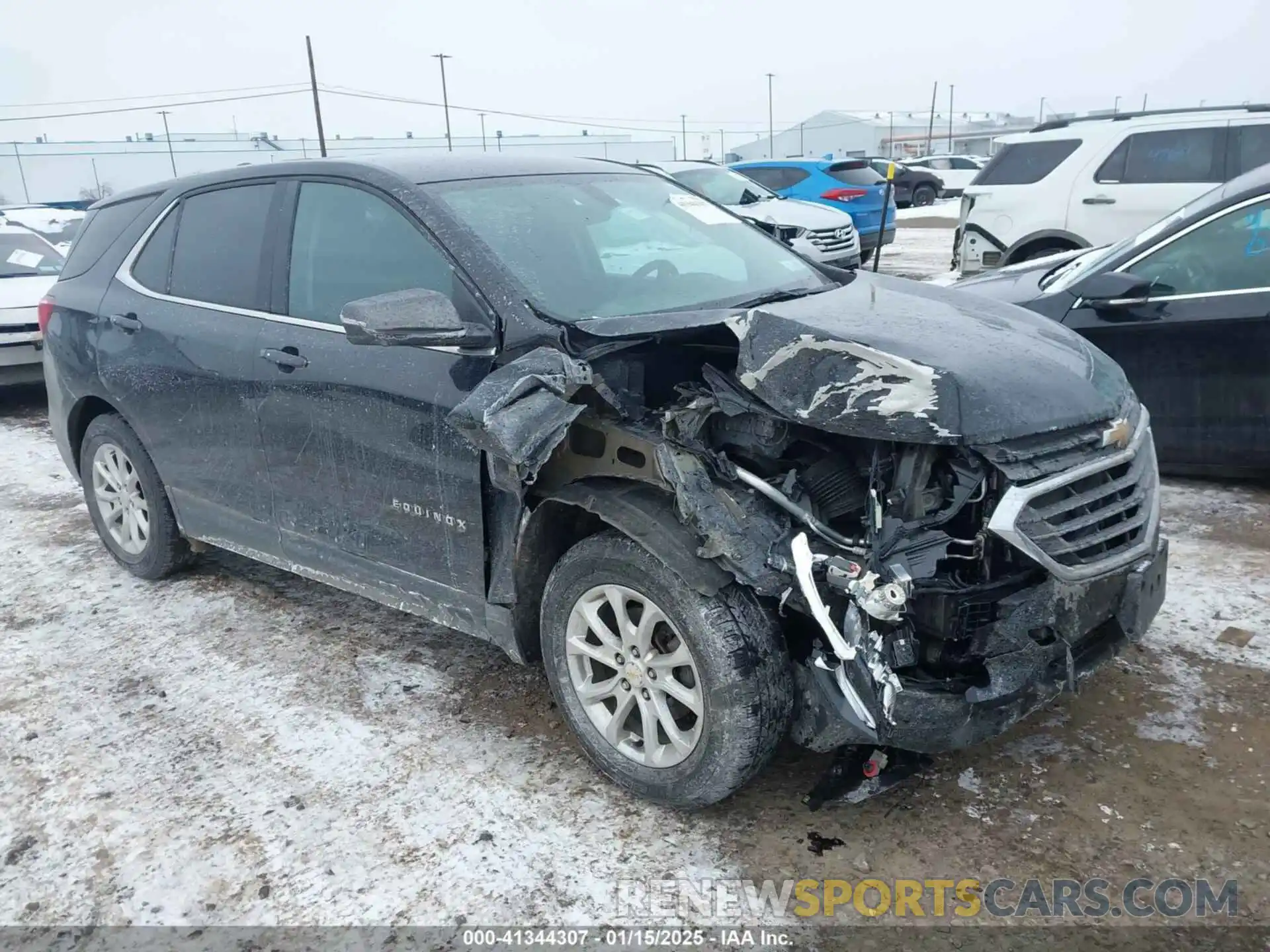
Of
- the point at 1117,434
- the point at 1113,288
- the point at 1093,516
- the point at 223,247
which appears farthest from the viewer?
the point at 1113,288

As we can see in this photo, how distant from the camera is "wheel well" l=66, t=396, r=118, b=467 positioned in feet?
15.2

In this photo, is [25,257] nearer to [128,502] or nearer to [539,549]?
[128,502]

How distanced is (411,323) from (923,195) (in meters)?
28.5

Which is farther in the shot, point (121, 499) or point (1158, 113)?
point (1158, 113)

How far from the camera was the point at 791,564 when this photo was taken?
99.2 inches

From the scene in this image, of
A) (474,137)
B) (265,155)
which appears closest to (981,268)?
(265,155)

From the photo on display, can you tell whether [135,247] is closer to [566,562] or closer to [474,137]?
[566,562]

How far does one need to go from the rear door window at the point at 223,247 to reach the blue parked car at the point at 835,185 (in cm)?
1182

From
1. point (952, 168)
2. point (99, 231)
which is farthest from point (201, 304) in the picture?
point (952, 168)

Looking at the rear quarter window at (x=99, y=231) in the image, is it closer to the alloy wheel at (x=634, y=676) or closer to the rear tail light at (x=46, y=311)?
the rear tail light at (x=46, y=311)

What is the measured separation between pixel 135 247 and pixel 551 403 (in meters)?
2.71

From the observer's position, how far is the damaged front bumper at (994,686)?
248 cm

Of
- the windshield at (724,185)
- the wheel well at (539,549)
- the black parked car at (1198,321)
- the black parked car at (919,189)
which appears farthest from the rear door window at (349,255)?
the black parked car at (919,189)

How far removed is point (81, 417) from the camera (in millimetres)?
4770
